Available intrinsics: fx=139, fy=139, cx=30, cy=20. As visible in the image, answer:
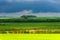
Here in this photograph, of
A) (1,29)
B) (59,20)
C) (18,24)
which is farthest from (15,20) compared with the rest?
(59,20)

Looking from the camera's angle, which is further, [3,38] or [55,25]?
[55,25]

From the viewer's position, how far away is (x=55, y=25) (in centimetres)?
332

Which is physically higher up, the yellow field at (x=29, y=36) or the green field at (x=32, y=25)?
the green field at (x=32, y=25)

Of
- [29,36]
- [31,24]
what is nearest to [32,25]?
[31,24]

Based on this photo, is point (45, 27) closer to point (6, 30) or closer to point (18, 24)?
point (18, 24)

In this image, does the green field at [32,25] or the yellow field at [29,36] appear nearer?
the yellow field at [29,36]

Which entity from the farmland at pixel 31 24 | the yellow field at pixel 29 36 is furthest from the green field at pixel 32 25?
the yellow field at pixel 29 36

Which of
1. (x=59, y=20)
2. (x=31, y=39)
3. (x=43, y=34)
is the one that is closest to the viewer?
(x=31, y=39)

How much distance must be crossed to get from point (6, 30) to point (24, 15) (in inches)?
21.7

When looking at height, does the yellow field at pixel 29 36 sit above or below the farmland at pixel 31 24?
below

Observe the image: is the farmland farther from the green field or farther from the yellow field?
the yellow field

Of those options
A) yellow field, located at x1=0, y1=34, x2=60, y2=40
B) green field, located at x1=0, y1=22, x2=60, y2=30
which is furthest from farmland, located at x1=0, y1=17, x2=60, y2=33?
yellow field, located at x1=0, y1=34, x2=60, y2=40

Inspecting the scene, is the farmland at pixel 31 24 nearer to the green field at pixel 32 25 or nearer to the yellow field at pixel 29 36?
the green field at pixel 32 25

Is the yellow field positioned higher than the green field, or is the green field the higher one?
the green field
